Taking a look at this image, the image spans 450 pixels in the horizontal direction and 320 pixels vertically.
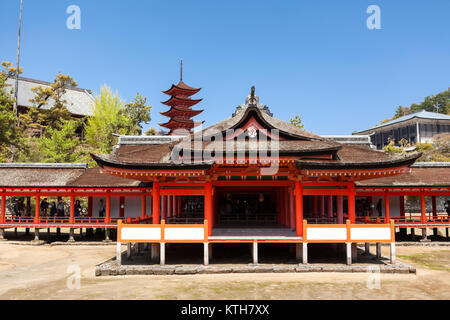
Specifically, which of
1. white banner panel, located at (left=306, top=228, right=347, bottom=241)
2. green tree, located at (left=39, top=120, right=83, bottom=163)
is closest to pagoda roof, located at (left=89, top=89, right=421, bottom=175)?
white banner panel, located at (left=306, top=228, right=347, bottom=241)

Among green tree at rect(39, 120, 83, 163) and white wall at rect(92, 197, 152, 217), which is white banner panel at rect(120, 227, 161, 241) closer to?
white wall at rect(92, 197, 152, 217)

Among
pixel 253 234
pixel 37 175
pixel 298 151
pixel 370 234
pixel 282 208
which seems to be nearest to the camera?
pixel 370 234

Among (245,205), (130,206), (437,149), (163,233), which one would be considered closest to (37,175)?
(130,206)

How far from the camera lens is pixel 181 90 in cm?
5422

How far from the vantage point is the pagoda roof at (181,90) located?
53969 millimetres

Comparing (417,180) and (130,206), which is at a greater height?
(417,180)

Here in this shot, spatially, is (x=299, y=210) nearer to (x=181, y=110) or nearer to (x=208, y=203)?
(x=208, y=203)

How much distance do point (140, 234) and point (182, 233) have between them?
198cm

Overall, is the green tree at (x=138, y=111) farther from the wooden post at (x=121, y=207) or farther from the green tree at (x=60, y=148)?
the wooden post at (x=121, y=207)

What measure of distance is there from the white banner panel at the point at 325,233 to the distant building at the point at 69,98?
163 feet
